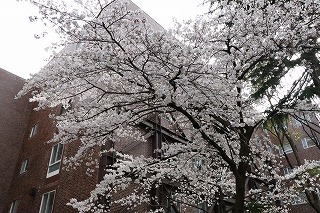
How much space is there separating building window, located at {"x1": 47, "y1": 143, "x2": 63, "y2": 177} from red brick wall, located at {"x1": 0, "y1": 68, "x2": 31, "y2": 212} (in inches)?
179

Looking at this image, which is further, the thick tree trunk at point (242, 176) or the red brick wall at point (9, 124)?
the red brick wall at point (9, 124)

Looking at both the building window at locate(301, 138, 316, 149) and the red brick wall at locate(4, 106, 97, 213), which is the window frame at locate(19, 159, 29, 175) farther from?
the building window at locate(301, 138, 316, 149)

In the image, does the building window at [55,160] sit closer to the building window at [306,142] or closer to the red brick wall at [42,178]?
the red brick wall at [42,178]

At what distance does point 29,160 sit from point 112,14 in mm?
12109

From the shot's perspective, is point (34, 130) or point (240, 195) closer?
point (240, 195)

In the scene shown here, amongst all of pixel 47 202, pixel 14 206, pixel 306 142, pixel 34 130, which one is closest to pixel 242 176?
pixel 47 202

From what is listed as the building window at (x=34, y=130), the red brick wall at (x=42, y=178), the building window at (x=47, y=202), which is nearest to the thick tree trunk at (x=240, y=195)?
the red brick wall at (x=42, y=178)

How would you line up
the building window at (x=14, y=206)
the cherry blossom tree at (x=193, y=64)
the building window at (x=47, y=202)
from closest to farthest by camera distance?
the cherry blossom tree at (x=193, y=64), the building window at (x=47, y=202), the building window at (x=14, y=206)

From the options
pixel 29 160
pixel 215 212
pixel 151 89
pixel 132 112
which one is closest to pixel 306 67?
pixel 151 89

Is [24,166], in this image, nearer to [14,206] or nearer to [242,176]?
[14,206]

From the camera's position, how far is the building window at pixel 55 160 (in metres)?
11.9

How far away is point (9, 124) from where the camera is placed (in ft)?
54.4

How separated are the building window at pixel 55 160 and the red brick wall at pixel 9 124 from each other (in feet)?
14.9

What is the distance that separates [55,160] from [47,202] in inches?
73.0
